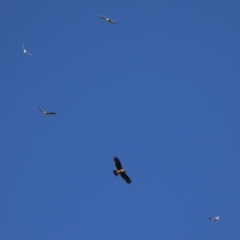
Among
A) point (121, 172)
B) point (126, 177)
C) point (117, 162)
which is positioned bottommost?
point (126, 177)

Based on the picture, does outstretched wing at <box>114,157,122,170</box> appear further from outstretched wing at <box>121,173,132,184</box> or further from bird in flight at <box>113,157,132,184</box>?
outstretched wing at <box>121,173,132,184</box>

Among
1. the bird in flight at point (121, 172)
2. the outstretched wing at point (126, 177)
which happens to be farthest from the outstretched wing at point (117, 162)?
the outstretched wing at point (126, 177)

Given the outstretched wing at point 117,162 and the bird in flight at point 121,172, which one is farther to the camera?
the bird in flight at point 121,172

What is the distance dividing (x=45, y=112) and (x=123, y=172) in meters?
12.1

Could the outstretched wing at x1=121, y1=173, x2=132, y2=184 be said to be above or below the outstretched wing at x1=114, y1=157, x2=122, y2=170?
below

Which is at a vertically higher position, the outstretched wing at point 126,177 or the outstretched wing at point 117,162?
the outstretched wing at point 117,162

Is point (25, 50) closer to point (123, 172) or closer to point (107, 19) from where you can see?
point (107, 19)

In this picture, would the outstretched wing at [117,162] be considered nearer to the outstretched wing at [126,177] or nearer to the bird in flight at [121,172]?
the bird in flight at [121,172]

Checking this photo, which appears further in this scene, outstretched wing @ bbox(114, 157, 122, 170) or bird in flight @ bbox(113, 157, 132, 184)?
bird in flight @ bbox(113, 157, 132, 184)

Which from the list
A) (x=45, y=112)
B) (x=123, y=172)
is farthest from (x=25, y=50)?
(x=123, y=172)

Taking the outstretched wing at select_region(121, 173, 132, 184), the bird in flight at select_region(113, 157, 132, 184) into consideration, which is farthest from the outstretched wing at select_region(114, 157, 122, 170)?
the outstretched wing at select_region(121, 173, 132, 184)

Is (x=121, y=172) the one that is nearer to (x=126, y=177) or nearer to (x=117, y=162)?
(x=126, y=177)

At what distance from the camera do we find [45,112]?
65.9 meters

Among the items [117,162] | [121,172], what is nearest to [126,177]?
[121,172]
